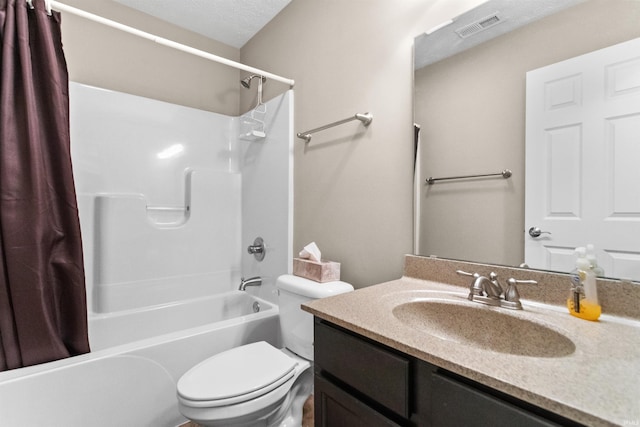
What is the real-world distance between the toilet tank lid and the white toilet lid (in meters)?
0.29

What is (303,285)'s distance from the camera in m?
1.44

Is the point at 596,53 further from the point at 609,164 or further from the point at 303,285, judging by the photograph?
the point at 303,285

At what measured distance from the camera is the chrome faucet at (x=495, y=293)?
2.98 feet

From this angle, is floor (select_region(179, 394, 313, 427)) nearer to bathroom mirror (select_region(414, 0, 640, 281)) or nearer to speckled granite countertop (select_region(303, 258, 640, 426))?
speckled granite countertop (select_region(303, 258, 640, 426))

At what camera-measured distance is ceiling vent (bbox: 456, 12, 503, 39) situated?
1076mm

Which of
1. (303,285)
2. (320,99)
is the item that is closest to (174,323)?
(303,285)

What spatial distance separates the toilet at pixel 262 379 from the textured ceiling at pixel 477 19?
111cm

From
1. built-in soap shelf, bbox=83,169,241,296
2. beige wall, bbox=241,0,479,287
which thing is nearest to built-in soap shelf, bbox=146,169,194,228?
built-in soap shelf, bbox=83,169,241,296

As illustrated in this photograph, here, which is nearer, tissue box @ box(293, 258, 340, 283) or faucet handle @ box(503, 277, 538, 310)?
faucet handle @ box(503, 277, 538, 310)

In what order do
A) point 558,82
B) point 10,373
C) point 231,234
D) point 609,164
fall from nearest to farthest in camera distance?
point 609,164, point 558,82, point 10,373, point 231,234

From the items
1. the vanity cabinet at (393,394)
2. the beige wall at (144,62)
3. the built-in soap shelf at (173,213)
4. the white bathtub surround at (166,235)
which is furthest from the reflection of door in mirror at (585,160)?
the beige wall at (144,62)

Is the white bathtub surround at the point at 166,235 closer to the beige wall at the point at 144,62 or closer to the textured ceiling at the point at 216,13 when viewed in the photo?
the beige wall at the point at 144,62

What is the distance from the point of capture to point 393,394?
688 mm

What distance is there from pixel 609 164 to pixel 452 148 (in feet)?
1.58
